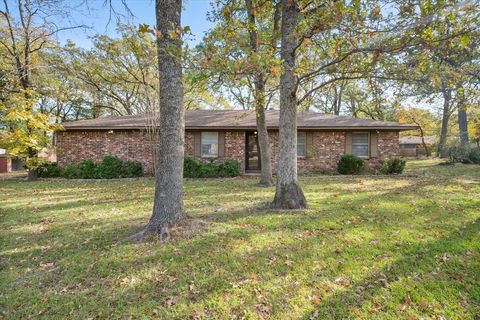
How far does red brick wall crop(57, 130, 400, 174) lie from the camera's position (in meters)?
13.5

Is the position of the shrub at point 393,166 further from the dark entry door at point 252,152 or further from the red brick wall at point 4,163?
the red brick wall at point 4,163

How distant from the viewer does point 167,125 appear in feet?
14.2

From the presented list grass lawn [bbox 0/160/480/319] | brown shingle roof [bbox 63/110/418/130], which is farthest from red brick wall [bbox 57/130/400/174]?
grass lawn [bbox 0/160/480/319]

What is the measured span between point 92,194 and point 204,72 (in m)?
6.82

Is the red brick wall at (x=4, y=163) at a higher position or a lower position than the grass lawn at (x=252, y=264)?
higher

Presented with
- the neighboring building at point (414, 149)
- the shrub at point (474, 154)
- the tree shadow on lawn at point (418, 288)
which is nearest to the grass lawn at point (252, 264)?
the tree shadow on lawn at point (418, 288)

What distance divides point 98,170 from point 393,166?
538 inches

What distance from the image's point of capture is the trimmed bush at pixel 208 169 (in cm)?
1231

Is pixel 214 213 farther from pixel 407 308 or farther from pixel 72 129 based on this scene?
pixel 72 129

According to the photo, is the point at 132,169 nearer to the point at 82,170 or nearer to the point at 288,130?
the point at 82,170

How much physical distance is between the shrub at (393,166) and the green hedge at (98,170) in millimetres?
11684

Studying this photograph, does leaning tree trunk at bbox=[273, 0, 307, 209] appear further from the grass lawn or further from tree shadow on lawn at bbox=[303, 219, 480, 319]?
tree shadow on lawn at bbox=[303, 219, 480, 319]

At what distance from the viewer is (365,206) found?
629 cm

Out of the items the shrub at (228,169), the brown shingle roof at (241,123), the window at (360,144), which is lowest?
the shrub at (228,169)
